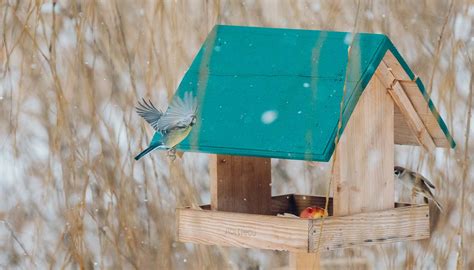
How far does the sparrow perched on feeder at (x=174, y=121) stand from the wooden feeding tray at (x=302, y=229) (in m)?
0.24

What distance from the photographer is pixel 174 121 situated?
107 inches

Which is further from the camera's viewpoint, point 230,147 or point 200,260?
point 200,260

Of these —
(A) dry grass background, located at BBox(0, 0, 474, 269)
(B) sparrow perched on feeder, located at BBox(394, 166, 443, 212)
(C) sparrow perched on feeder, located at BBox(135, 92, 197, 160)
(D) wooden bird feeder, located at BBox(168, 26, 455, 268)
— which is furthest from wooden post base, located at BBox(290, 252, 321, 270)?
(A) dry grass background, located at BBox(0, 0, 474, 269)

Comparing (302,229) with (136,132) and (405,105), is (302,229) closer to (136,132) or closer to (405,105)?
(405,105)

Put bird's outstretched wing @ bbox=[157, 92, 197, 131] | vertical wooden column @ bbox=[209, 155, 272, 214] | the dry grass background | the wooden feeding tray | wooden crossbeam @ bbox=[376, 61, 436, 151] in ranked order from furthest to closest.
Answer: the dry grass background, vertical wooden column @ bbox=[209, 155, 272, 214], wooden crossbeam @ bbox=[376, 61, 436, 151], bird's outstretched wing @ bbox=[157, 92, 197, 131], the wooden feeding tray

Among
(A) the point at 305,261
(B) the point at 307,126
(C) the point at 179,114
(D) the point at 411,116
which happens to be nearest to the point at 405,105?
(D) the point at 411,116

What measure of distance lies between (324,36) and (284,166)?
1.66m

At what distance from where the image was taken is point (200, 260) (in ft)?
11.9

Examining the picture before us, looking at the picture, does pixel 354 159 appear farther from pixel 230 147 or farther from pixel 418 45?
pixel 418 45

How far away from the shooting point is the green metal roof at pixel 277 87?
2607 millimetres

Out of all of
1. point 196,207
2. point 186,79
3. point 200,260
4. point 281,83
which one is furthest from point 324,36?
point 200,260

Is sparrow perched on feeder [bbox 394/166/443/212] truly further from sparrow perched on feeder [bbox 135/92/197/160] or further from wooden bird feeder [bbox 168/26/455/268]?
sparrow perched on feeder [bbox 135/92/197/160]

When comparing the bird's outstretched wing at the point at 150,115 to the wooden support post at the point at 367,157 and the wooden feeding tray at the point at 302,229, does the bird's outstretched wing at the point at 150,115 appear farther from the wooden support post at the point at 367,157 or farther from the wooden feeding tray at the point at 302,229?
the wooden support post at the point at 367,157

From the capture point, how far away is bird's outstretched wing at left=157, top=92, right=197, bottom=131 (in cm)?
269
